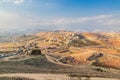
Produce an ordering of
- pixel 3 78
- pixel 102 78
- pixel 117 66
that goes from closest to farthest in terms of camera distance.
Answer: pixel 3 78 → pixel 102 78 → pixel 117 66

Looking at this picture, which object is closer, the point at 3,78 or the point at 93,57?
the point at 3,78

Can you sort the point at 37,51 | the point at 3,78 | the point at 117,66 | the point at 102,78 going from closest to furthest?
the point at 3,78 → the point at 102,78 → the point at 117,66 → the point at 37,51

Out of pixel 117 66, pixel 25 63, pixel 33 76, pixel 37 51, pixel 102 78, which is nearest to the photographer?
pixel 33 76

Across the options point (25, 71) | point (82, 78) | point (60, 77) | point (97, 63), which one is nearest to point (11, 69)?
point (25, 71)

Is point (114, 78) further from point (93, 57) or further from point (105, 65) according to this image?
point (93, 57)

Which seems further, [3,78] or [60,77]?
[60,77]

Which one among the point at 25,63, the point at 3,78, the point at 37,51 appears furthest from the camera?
the point at 37,51

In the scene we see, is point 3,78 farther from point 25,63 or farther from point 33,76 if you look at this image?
point 25,63

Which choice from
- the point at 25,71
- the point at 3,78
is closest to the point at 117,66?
the point at 25,71

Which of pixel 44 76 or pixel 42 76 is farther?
pixel 44 76
